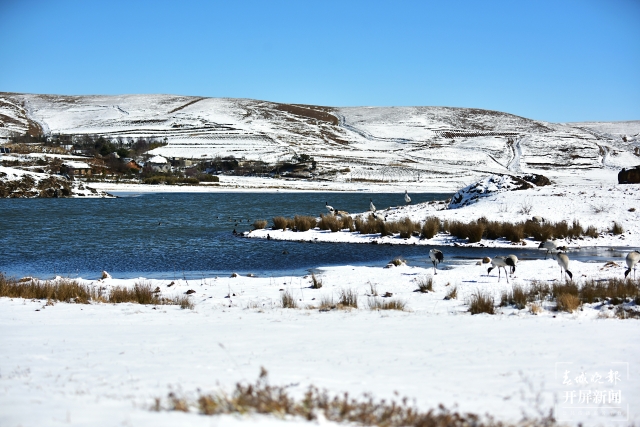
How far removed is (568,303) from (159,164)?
70.9 metres

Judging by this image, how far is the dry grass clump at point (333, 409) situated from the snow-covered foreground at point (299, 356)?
0.16 meters

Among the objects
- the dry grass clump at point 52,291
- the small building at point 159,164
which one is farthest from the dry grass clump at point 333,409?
the small building at point 159,164

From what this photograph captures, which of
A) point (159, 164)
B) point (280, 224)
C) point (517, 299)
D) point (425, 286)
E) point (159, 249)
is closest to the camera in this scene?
point (517, 299)

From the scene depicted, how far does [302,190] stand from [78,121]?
78772 mm

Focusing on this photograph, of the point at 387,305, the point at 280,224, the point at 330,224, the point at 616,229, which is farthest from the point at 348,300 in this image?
the point at 616,229

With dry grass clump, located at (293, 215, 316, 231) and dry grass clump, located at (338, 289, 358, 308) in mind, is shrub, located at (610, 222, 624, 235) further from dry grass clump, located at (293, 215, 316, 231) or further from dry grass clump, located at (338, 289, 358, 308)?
dry grass clump, located at (338, 289, 358, 308)

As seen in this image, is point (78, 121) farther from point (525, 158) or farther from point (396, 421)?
point (396, 421)

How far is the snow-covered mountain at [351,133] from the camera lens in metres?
80.4

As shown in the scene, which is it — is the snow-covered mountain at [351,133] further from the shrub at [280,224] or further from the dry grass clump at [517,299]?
the dry grass clump at [517,299]

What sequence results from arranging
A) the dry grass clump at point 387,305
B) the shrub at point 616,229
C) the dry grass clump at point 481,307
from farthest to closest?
the shrub at point 616,229 < the dry grass clump at point 387,305 < the dry grass clump at point 481,307

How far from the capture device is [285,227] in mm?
24781

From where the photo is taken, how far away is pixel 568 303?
9102mm

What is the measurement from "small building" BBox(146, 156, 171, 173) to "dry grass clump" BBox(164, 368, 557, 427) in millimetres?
71168

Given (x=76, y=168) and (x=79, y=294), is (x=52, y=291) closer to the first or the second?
(x=79, y=294)
